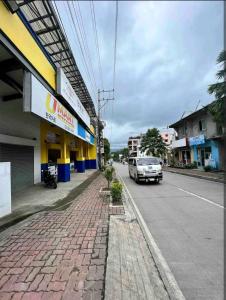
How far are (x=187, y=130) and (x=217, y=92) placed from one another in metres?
19.8

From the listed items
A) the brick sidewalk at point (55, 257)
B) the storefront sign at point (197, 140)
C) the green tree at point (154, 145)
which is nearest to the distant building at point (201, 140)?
the storefront sign at point (197, 140)

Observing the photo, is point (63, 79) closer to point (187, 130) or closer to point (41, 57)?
point (41, 57)

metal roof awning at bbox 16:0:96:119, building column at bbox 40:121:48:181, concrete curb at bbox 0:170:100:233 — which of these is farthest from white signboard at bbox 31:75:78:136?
building column at bbox 40:121:48:181

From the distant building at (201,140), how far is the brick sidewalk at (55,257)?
18423 mm

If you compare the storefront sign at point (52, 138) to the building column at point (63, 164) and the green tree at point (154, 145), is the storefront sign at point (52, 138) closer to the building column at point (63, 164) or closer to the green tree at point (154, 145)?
the building column at point (63, 164)

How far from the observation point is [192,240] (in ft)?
18.4

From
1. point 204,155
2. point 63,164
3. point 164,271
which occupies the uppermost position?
point 204,155

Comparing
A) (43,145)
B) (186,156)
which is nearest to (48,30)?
(43,145)

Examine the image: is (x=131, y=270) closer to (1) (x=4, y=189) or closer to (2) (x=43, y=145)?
(1) (x=4, y=189)

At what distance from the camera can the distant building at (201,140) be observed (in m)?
25.7

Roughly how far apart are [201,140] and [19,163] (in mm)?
21625

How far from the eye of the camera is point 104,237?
5.61 m

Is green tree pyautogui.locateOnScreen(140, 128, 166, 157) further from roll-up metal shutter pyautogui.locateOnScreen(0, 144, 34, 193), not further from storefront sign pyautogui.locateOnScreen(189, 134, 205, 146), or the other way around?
roll-up metal shutter pyautogui.locateOnScreen(0, 144, 34, 193)

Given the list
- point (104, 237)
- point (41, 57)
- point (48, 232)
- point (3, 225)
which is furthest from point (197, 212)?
point (41, 57)
